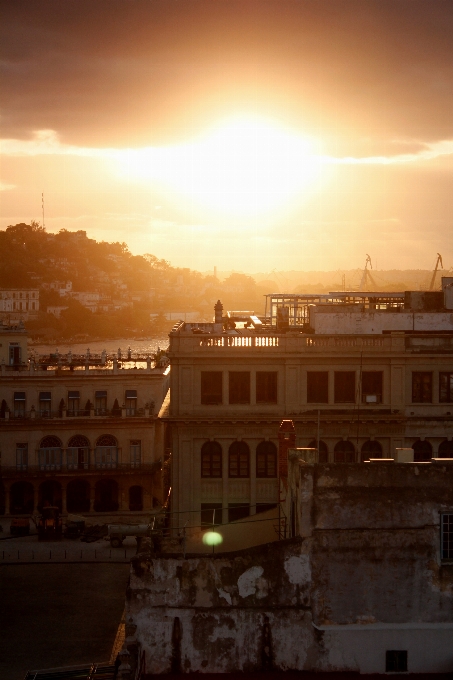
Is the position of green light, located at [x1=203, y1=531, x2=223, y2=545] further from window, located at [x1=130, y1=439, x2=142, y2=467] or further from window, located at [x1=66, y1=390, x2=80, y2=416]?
window, located at [x1=66, y1=390, x2=80, y2=416]

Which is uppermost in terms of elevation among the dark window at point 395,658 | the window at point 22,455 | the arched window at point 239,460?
the dark window at point 395,658

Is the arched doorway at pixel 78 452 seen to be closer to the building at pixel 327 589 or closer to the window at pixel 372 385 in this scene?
the window at pixel 372 385

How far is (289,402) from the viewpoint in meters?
43.8

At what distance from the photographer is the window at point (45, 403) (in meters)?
62.4

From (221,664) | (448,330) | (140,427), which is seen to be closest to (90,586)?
(140,427)

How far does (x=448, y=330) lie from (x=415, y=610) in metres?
30.3

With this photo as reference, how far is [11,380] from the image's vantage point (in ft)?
204

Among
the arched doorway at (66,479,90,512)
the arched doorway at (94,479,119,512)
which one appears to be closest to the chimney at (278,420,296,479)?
the arched doorway at (94,479,119,512)

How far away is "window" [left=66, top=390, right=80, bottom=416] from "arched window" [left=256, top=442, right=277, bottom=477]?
22.1m

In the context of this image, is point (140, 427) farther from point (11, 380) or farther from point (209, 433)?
point (209, 433)

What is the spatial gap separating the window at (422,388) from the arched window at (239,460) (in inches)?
321

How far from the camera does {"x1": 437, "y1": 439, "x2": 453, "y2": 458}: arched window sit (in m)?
43.2

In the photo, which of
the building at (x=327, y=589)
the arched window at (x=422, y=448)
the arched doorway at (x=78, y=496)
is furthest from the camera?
the arched doorway at (x=78, y=496)

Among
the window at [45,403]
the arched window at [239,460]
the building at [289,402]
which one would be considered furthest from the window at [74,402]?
the arched window at [239,460]
